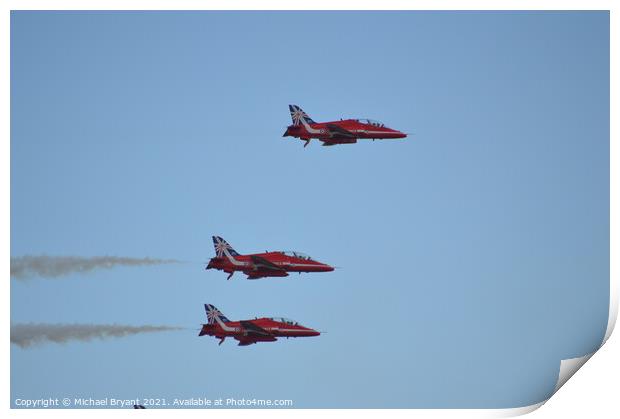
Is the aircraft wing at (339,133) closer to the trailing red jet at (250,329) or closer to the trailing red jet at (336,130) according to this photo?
the trailing red jet at (336,130)

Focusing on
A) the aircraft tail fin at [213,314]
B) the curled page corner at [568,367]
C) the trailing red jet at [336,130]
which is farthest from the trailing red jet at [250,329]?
the curled page corner at [568,367]

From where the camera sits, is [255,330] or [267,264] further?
[267,264]

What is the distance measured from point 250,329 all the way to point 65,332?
76.0 inches

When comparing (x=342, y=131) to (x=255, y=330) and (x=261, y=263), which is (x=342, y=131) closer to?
(x=261, y=263)

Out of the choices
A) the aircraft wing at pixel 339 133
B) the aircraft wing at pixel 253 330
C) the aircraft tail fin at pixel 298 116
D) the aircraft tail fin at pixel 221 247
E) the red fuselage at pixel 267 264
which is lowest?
the aircraft wing at pixel 253 330

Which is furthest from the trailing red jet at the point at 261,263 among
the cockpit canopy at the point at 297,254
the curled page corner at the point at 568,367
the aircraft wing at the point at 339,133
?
the curled page corner at the point at 568,367

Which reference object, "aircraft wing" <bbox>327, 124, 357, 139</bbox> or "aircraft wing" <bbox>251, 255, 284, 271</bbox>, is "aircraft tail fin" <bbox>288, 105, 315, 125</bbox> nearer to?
"aircraft wing" <bbox>327, 124, 357, 139</bbox>

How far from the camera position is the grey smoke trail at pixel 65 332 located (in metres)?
Result: 13.1

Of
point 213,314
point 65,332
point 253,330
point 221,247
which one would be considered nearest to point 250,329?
point 253,330

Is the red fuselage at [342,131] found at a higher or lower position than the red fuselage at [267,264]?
higher

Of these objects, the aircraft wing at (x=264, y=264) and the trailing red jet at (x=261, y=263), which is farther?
the aircraft wing at (x=264, y=264)

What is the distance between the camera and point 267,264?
14094mm
